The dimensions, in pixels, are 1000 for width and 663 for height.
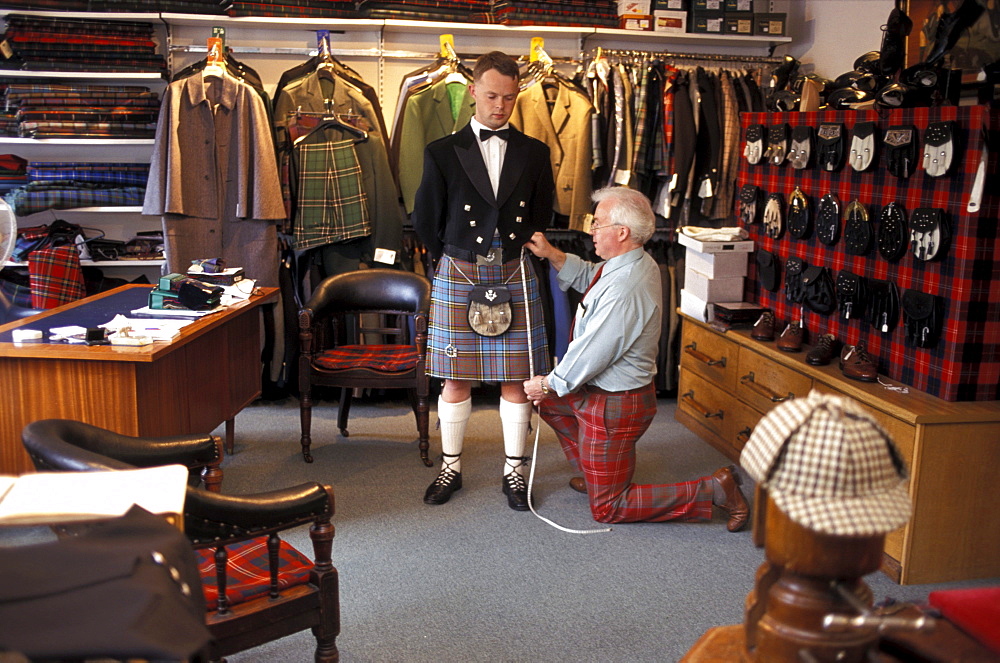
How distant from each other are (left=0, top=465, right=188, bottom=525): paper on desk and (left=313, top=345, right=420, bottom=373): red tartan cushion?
2609mm

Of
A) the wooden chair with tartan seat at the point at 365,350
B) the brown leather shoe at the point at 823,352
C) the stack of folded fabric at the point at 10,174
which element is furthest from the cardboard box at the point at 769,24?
the stack of folded fabric at the point at 10,174

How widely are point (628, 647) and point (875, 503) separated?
1.77 metres

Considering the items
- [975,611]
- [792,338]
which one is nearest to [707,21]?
[792,338]

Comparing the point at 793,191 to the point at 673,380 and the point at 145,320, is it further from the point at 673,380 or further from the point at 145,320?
the point at 145,320

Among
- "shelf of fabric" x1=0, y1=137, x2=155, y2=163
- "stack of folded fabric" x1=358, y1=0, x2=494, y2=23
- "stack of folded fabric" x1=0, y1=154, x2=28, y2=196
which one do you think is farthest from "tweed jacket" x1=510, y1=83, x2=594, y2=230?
"stack of folded fabric" x1=0, y1=154, x2=28, y2=196

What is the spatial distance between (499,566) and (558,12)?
3.36 metres

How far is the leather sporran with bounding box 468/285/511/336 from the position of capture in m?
3.54

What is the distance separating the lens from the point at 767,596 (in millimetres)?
1062

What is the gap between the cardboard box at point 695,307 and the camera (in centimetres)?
441

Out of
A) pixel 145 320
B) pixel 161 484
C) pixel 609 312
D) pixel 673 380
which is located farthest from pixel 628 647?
pixel 673 380

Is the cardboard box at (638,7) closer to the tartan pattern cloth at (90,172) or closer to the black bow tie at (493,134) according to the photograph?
the black bow tie at (493,134)

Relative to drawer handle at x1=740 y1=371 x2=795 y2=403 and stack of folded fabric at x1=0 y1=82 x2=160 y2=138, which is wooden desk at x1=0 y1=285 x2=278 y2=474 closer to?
stack of folded fabric at x1=0 y1=82 x2=160 y2=138

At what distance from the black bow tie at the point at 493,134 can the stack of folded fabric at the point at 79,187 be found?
234 cm

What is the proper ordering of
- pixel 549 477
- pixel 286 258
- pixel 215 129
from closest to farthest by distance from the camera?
pixel 549 477, pixel 215 129, pixel 286 258
